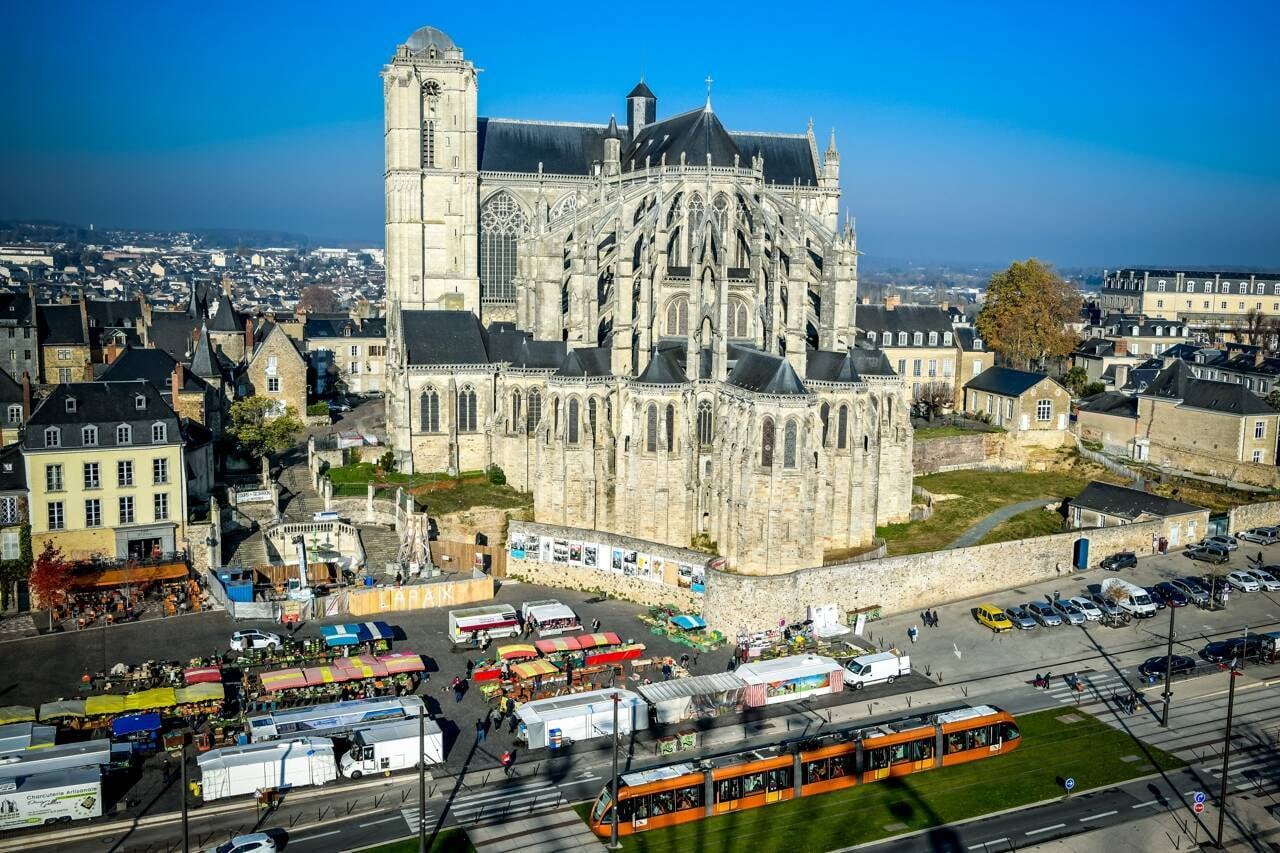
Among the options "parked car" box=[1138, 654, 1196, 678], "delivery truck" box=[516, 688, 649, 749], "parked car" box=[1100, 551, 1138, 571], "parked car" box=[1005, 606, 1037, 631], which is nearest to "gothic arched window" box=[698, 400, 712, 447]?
"parked car" box=[1005, 606, 1037, 631]

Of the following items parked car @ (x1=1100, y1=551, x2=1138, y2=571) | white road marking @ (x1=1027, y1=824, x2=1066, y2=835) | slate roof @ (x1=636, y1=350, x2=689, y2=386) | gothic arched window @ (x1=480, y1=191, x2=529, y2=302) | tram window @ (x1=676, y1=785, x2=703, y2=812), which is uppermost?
gothic arched window @ (x1=480, y1=191, x2=529, y2=302)

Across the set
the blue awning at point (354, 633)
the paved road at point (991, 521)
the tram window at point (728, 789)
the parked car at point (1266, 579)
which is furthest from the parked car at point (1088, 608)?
the blue awning at point (354, 633)

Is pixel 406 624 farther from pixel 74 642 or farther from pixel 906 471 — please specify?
pixel 906 471

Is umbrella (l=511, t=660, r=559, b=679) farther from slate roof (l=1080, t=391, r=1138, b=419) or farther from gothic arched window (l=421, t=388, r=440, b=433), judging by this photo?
slate roof (l=1080, t=391, r=1138, b=419)

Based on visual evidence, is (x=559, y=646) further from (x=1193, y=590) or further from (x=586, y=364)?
(x=1193, y=590)

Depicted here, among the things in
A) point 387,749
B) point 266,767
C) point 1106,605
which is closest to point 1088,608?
point 1106,605

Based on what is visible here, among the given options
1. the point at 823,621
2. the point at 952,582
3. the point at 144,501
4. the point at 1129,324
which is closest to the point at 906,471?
the point at 952,582
